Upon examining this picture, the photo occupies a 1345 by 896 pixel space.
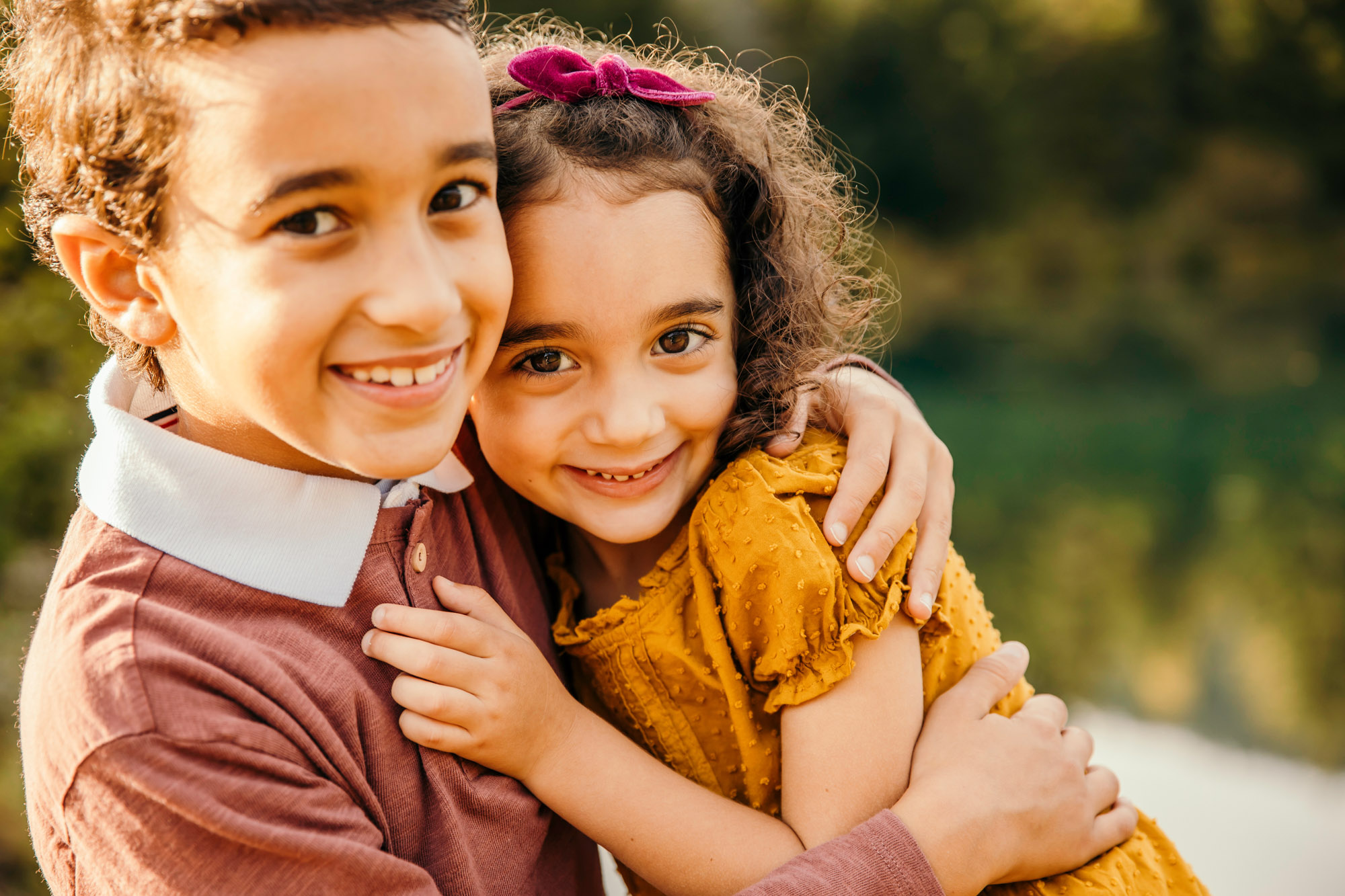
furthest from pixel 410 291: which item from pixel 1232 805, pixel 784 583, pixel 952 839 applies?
pixel 1232 805

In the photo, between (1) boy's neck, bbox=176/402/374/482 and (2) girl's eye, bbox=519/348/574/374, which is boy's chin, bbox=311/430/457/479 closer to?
(1) boy's neck, bbox=176/402/374/482

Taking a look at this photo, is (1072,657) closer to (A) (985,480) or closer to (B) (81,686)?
(A) (985,480)

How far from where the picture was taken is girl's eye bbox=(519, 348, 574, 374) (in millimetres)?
1371

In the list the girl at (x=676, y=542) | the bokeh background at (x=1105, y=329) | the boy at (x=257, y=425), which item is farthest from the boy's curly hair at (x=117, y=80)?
the bokeh background at (x=1105, y=329)

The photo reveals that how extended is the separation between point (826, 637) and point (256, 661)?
0.66 m

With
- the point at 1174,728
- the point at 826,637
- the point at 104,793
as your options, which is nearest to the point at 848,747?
the point at 826,637

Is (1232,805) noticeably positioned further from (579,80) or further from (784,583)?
(579,80)

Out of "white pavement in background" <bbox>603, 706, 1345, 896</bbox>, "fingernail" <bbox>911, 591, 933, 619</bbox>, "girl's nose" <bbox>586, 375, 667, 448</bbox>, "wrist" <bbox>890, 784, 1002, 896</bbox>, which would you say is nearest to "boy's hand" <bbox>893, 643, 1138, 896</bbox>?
"wrist" <bbox>890, 784, 1002, 896</bbox>

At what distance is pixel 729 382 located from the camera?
4.84 feet

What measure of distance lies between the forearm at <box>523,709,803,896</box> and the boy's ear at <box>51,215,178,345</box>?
664mm

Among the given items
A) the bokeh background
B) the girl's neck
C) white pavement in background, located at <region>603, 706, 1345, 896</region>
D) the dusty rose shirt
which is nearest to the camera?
the dusty rose shirt

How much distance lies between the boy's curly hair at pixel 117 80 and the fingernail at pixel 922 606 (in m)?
0.89

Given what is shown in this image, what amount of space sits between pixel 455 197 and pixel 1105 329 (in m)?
12.1

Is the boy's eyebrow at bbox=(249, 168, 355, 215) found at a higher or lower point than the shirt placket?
higher
